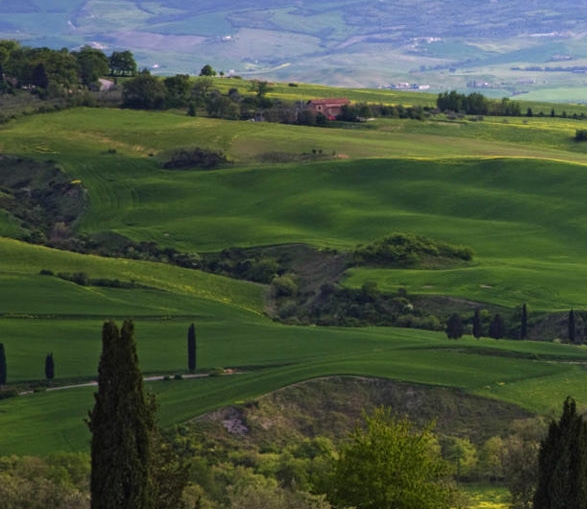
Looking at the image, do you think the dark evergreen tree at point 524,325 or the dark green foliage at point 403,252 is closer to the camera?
the dark evergreen tree at point 524,325

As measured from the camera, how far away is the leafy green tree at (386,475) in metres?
52.8

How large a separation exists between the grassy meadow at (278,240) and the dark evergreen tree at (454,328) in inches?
44.2

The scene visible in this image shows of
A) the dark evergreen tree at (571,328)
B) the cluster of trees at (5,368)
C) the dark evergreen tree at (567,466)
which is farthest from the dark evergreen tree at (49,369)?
the dark evergreen tree at (567,466)

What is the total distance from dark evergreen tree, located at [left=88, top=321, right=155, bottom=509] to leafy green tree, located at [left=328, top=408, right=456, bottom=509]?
8.32m

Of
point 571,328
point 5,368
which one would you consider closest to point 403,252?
point 571,328

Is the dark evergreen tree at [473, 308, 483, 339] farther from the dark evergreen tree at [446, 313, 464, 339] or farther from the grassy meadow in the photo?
the grassy meadow

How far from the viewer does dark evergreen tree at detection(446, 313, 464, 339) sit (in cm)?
10512

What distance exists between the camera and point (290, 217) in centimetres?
15500

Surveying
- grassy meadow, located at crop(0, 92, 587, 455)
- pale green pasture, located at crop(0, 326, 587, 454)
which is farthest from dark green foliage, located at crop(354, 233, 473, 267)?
pale green pasture, located at crop(0, 326, 587, 454)

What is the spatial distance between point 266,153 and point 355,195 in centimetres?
1915

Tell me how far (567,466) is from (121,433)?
41.4 feet

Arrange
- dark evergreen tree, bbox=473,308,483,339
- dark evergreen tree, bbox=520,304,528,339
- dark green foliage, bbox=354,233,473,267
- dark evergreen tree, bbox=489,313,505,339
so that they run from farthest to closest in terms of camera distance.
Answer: dark green foliage, bbox=354,233,473,267 → dark evergreen tree, bbox=520,304,528,339 → dark evergreen tree, bbox=489,313,505,339 → dark evergreen tree, bbox=473,308,483,339

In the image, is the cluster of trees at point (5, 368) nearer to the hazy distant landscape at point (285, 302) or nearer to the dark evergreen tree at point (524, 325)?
the hazy distant landscape at point (285, 302)

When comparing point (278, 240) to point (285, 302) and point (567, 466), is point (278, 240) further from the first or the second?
point (567, 466)
